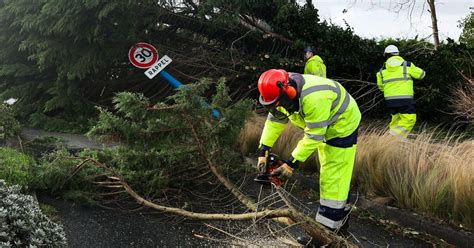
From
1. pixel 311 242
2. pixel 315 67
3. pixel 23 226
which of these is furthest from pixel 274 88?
pixel 315 67

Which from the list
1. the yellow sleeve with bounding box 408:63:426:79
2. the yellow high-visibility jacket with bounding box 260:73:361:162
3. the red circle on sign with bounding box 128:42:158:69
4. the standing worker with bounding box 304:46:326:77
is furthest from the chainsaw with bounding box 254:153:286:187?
the red circle on sign with bounding box 128:42:158:69

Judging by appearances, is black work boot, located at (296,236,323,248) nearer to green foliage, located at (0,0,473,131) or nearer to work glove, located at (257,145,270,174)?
work glove, located at (257,145,270,174)

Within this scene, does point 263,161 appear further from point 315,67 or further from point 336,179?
point 315,67

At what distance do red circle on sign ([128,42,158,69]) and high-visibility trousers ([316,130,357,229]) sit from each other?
484 cm

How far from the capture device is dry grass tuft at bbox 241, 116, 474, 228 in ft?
13.3

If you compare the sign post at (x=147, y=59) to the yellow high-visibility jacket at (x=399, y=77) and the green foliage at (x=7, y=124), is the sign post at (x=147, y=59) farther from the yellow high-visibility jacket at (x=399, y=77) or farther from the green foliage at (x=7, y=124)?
the yellow high-visibility jacket at (x=399, y=77)

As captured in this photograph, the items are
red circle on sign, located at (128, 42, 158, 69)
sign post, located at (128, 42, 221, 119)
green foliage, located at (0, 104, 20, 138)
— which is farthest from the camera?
red circle on sign, located at (128, 42, 158, 69)

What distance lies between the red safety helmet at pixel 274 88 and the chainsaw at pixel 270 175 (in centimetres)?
64

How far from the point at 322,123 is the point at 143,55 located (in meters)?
5.14

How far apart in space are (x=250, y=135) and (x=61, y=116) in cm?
502

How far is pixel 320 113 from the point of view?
341 centimetres

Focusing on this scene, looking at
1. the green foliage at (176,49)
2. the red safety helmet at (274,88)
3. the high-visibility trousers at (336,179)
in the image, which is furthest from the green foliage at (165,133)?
the green foliage at (176,49)

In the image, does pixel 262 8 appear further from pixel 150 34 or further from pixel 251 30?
pixel 150 34

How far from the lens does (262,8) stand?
833 centimetres
